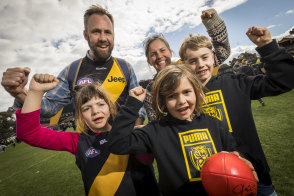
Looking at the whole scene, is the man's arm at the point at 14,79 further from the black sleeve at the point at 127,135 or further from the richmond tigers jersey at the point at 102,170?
the black sleeve at the point at 127,135

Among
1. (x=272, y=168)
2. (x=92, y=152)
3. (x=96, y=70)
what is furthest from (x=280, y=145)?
(x=96, y=70)

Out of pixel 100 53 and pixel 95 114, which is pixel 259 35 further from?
pixel 100 53

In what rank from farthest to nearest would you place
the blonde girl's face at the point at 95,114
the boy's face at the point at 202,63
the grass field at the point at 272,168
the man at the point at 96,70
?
the grass field at the point at 272,168 < the man at the point at 96,70 < the boy's face at the point at 202,63 < the blonde girl's face at the point at 95,114

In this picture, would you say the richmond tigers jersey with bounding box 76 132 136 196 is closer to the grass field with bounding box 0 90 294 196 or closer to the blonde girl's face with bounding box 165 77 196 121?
the blonde girl's face with bounding box 165 77 196 121

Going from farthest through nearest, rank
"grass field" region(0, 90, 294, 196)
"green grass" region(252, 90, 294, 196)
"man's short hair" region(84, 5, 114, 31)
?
1. "grass field" region(0, 90, 294, 196)
2. "green grass" region(252, 90, 294, 196)
3. "man's short hair" region(84, 5, 114, 31)

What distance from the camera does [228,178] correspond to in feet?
4.10

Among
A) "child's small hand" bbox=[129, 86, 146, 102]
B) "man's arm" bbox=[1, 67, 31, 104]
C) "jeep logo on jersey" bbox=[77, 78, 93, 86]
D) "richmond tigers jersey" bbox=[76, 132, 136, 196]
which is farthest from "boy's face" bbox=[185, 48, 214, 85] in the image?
"man's arm" bbox=[1, 67, 31, 104]

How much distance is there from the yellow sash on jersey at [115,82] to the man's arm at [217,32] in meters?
1.63

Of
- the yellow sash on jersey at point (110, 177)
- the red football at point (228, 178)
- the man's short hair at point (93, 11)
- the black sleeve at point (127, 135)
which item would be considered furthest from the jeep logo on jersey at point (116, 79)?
the red football at point (228, 178)

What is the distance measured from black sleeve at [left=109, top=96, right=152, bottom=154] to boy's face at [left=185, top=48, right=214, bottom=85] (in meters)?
1.01

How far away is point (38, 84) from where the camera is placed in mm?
1500

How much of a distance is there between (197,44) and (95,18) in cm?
175

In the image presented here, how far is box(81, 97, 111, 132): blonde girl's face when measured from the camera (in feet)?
6.09

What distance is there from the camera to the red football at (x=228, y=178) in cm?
124
